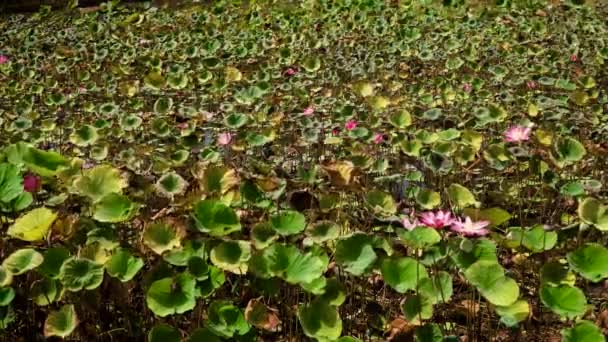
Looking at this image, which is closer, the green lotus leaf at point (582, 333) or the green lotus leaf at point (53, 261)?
the green lotus leaf at point (582, 333)

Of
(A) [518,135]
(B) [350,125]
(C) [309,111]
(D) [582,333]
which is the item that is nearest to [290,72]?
(C) [309,111]

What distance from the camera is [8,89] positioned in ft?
12.1

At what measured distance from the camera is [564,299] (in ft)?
4.47

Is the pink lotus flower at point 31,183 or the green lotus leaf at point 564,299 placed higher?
the pink lotus flower at point 31,183

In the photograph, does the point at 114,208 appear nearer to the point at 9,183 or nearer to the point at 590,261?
the point at 9,183

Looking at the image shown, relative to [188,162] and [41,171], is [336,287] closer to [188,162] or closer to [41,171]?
[41,171]

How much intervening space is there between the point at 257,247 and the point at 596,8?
523 cm

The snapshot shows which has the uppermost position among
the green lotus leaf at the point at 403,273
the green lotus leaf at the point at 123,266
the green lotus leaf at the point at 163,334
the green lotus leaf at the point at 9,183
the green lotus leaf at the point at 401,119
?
the green lotus leaf at the point at 9,183

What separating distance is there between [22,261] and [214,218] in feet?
1.30

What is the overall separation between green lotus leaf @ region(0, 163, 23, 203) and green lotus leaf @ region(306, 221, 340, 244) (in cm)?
63

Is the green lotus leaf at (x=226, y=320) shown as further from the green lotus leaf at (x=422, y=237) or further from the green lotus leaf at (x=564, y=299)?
the green lotus leaf at (x=564, y=299)

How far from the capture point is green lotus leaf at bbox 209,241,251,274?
1467mm

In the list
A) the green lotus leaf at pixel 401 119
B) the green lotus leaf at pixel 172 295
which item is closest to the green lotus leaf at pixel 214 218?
the green lotus leaf at pixel 172 295

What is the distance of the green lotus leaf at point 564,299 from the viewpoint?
1.34 metres
